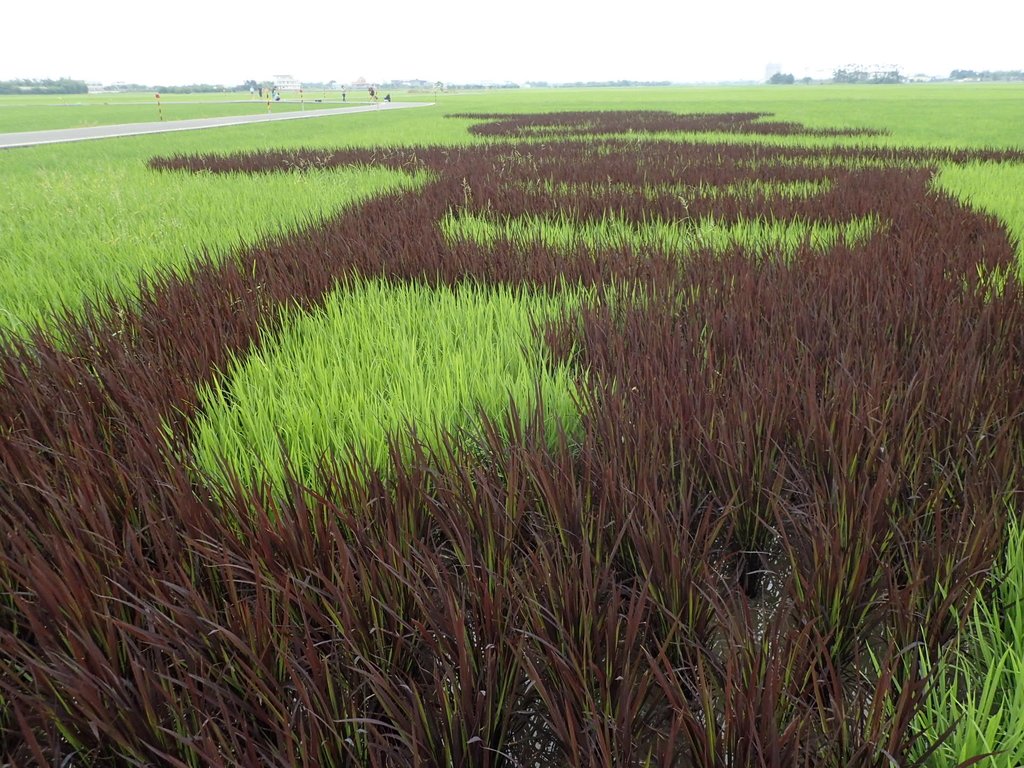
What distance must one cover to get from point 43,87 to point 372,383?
12541 cm

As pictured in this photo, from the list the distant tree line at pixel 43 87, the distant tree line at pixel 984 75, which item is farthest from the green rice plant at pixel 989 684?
the distant tree line at pixel 984 75

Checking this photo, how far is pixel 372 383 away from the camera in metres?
1.88

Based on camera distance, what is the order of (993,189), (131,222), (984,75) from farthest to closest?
(984,75)
(993,189)
(131,222)

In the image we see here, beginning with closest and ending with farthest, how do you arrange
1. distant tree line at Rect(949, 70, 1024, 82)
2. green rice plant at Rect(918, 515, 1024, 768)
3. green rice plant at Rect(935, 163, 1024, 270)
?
green rice plant at Rect(918, 515, 1024, 768), green rice plant at Rect(935, 163, 1024, 270), distant tree line at Rect(949, 70, 1024, 82)

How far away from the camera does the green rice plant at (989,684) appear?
2.50 feet

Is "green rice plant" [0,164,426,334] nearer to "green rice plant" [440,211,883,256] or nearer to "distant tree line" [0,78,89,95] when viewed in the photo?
"green rice plant" [440,211,883,256]

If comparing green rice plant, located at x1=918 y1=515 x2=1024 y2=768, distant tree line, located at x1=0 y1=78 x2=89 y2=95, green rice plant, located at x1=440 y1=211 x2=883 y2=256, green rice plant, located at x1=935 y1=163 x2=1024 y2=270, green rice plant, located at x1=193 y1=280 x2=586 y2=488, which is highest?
distant tree line, located at x1=0 y1=78 x2=89 y2=95

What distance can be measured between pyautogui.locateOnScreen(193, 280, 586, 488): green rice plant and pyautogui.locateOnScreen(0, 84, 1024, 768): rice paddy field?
2 centimetres

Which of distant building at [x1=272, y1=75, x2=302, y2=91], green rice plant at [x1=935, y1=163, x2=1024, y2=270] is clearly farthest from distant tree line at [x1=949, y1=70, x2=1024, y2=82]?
green rice plant at [x1=935, y1=163, x2=1024, y2=270]

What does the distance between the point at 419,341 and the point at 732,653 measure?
1.87 meters

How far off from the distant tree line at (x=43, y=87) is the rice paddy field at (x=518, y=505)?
365 feet

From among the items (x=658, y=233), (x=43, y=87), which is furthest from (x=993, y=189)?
(x=43, y=87)

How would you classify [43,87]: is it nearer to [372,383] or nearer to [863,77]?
[372,383]

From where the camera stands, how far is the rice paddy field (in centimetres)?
82
